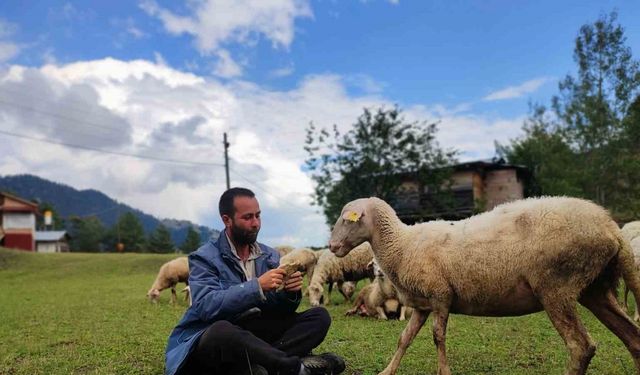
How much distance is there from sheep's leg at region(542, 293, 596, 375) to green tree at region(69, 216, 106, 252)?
103099 millimetres

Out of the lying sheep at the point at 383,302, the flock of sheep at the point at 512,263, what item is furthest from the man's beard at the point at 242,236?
the lying sheep at the point at 383,302

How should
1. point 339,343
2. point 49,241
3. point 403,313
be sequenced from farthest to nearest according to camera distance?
1. point 49,241
2. point 403,313
3. point 339,343

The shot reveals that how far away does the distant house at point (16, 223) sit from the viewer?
204 ft

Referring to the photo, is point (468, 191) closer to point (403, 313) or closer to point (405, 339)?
point (403, 313)

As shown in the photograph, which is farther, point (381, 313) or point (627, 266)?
point (381, 313)

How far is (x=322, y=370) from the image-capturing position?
5.47 metres

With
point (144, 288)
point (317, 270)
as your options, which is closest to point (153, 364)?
point (317, 270)

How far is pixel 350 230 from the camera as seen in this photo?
675 centimetres

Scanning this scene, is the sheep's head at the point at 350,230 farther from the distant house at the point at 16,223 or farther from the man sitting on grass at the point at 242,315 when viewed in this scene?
the distant house at the point at 16,223

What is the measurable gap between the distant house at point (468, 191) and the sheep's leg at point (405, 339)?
38.6m

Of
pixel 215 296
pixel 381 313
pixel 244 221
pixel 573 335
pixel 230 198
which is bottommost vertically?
pixel 381 313

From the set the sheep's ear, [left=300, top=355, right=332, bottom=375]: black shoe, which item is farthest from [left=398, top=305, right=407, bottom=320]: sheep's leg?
[left=300, top=355, right=332, bottom=375]: black shoe

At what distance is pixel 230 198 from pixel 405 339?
2.60 m

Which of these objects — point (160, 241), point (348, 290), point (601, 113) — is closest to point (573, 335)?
point (348, 290)
